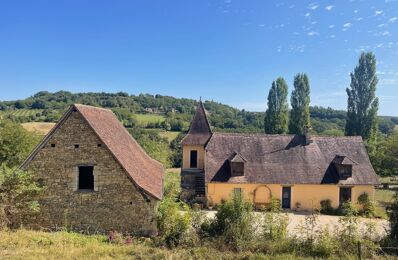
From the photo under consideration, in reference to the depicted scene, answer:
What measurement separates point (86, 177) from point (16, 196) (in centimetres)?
304

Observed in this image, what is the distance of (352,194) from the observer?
25.1 meters

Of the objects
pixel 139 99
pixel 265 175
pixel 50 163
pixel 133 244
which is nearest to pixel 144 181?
pixel 133 244

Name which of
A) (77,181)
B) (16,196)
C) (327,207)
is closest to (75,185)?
(77,181)

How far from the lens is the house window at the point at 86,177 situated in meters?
15.1

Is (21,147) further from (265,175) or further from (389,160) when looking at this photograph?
(389,160)

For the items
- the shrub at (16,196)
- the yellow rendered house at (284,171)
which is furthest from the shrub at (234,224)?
the yellow rendered house at (284,171)

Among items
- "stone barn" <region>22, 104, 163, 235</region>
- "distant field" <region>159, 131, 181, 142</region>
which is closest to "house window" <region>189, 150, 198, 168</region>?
"stone barn" <region>22, 104, 163, 235</region>

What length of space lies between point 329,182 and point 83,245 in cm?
1936

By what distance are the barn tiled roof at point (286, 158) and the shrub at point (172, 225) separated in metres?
11.3

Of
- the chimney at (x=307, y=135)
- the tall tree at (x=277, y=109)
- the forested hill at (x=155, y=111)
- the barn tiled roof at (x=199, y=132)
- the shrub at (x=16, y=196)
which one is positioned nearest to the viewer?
the shrub at (x=16, y=196)

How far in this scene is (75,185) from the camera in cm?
1466

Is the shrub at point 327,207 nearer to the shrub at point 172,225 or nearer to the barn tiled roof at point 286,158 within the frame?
the barn tiled roof at point 286,158

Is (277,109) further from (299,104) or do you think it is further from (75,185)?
(75,185)

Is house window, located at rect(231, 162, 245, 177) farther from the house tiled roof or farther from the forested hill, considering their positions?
the forested hill
